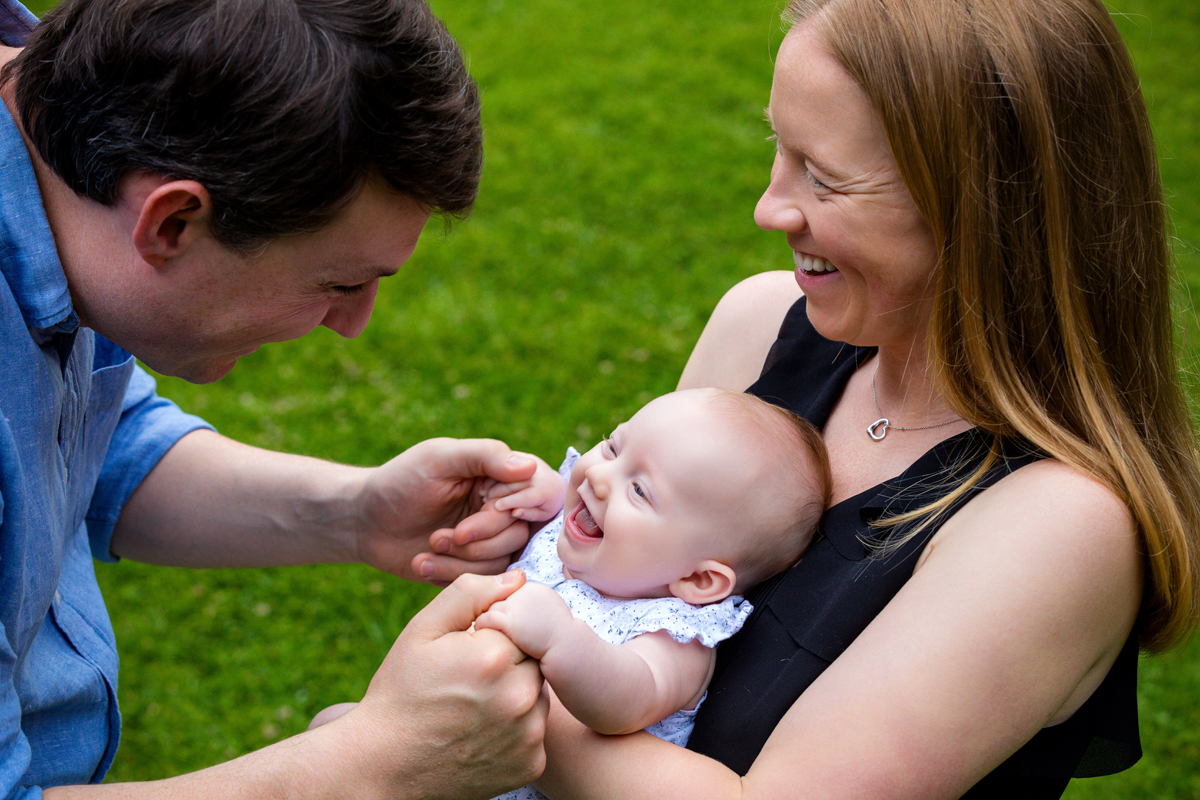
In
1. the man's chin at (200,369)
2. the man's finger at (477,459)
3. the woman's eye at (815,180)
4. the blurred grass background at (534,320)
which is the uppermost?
the woman's eye at (815,180)

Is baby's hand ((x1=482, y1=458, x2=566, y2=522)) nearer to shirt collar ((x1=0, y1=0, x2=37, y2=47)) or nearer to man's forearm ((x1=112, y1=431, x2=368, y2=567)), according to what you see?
man's forearm ((x1=112, y1=431, x2=368, y2=567))

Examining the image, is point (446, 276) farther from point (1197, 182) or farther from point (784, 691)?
point (1197, 182)

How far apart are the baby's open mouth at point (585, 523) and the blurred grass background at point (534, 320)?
84cm

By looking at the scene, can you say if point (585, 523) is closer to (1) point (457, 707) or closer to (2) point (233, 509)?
(1) point (457, 707)

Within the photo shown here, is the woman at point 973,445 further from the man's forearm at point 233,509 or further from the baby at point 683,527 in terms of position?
the man's forearm at point 233,509

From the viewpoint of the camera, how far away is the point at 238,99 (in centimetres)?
181

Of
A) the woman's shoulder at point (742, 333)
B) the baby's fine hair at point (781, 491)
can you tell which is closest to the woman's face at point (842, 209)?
the baby's fine hair at point (781, 491)

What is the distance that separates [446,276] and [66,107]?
4.80 metres

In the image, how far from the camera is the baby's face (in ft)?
7.25

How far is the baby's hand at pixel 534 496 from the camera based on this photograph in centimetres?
259

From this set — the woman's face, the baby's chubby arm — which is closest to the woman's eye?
the woman's face

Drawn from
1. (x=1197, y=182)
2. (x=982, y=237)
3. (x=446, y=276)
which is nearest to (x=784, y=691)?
(x=982, y=237)

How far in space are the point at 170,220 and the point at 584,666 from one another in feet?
3.80

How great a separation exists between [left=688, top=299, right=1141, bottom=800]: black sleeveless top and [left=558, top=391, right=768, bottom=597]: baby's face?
0.59ft
